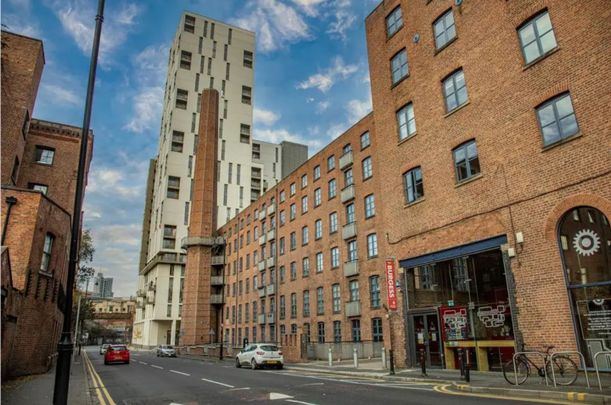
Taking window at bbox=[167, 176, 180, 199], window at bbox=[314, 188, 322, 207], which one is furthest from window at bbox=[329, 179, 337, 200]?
window at bbox=[167, 176, 180, 199]

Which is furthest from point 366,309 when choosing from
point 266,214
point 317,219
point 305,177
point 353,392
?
point 266,214

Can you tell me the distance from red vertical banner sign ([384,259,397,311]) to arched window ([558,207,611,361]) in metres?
7.74

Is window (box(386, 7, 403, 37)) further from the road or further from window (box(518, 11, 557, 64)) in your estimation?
the road

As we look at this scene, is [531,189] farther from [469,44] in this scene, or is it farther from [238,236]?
[238,236]

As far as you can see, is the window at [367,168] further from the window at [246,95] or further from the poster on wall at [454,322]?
the window at [246,95]

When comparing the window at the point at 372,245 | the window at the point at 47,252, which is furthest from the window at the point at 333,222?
the window at the point at 47,252

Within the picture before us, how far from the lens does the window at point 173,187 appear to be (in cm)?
6981

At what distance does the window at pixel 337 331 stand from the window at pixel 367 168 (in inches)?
452

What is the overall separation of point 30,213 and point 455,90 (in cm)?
1894

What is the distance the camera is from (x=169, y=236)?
2714 inches

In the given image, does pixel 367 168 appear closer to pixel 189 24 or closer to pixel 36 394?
pixel 36 394

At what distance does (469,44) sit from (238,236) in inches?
1641

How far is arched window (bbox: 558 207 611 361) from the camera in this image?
470 inches

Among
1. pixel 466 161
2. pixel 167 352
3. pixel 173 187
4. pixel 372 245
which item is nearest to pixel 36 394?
pixel 466 161
